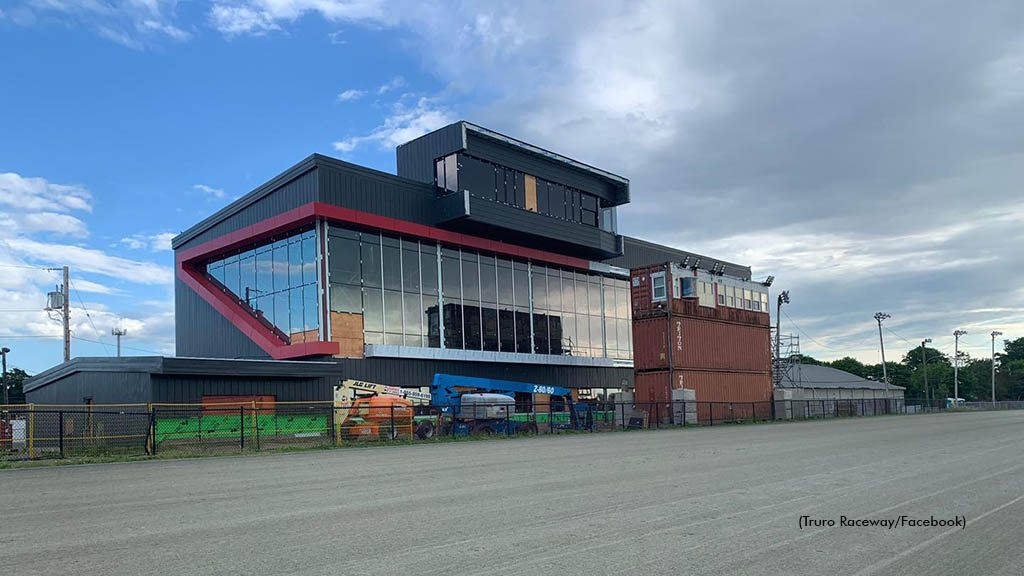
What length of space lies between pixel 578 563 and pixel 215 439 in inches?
861

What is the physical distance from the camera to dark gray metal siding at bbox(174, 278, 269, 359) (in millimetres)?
40656

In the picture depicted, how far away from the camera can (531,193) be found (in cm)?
4541

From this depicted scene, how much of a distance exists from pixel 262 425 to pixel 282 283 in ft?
39.5

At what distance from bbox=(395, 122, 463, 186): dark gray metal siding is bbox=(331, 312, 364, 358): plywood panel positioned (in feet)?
28.6

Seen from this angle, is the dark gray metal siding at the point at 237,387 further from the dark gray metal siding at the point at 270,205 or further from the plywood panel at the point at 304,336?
the dark gray metal siding at the point at 270,205

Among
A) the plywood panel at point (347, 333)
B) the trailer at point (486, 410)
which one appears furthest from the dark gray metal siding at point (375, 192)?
the trailer at point (486, 410)

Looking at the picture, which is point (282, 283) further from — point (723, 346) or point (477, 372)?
point (723, 346)

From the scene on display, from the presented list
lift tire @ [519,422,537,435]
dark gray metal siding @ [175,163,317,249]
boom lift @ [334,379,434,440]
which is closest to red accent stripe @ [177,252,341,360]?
dark gray metal siding @ [175,163,317,249]

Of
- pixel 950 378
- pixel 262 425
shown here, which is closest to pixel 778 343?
pixel 262 425

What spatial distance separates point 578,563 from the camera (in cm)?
731

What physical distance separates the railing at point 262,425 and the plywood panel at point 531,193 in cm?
1206

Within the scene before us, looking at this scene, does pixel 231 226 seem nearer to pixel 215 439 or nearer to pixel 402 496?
pixel 215 439

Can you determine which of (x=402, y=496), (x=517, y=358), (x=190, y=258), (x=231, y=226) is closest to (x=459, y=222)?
(x=517, y=358)

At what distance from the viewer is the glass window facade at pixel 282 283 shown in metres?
37.2
